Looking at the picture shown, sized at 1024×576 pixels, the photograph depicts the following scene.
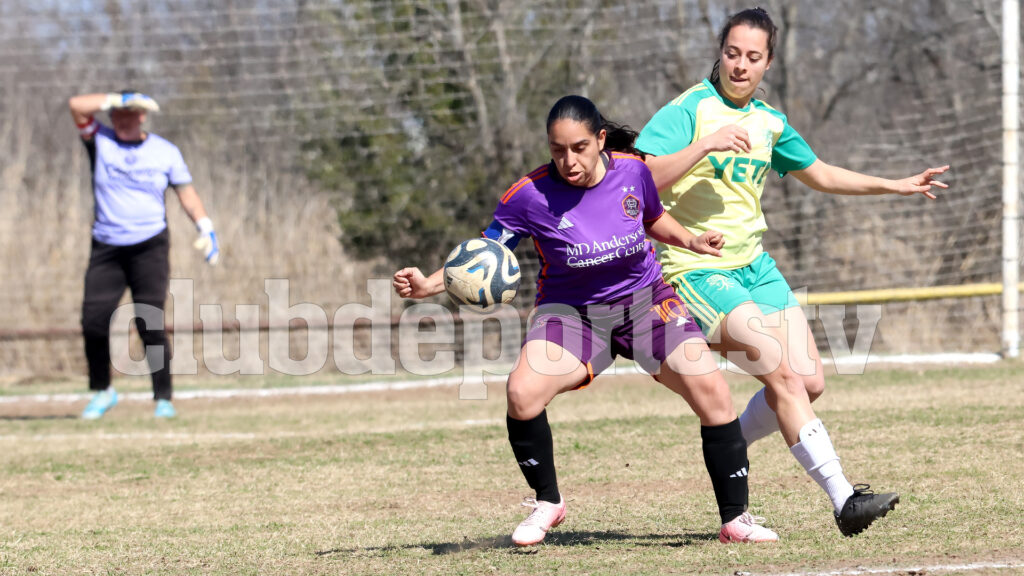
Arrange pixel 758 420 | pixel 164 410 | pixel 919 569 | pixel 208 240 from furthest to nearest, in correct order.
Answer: pixel 164 410 → pixel 208 240 → pixel 758 420 → pixel 919 569

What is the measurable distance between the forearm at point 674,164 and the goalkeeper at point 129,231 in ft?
19.4

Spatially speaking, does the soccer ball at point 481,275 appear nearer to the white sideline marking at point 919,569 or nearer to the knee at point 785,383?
the knee at point 785,383

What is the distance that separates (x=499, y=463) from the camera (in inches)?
285

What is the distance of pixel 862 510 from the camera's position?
177 inches

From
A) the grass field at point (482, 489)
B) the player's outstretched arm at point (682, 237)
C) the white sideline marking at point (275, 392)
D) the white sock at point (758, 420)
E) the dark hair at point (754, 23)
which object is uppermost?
the dark hair at point (754, 23)

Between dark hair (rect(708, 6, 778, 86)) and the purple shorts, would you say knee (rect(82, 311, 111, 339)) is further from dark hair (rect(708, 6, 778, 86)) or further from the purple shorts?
dark hair (rect(708, 6, 778, 86))

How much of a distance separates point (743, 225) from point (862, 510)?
1302mm

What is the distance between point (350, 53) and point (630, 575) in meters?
10.9

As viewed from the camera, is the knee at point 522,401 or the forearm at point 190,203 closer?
the knee at point 522,401

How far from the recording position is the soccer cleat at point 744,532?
15.2 ft

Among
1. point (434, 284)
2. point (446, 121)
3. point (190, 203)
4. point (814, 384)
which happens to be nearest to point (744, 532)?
point (814, 384)

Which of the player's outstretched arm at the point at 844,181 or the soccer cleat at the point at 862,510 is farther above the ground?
the player's outstretched arm at the point at 844,181

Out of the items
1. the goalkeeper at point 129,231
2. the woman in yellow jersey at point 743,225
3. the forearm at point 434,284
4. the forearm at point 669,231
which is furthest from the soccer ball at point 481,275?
the goalkeeper at point 129,231

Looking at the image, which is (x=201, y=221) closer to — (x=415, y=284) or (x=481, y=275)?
(x=415, y=284)
